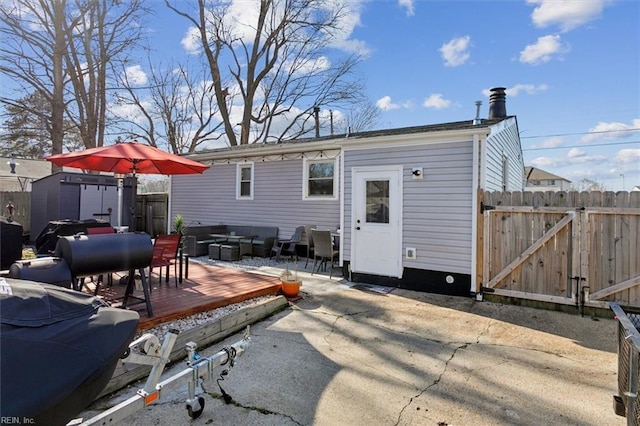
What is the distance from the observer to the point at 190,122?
21.0 metres

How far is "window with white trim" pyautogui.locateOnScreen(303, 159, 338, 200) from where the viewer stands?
8727 millimetres

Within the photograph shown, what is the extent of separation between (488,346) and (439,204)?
269 centimetres

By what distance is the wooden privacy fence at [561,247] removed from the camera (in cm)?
480

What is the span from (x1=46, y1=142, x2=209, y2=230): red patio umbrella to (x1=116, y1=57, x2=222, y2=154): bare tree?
14.2 metres

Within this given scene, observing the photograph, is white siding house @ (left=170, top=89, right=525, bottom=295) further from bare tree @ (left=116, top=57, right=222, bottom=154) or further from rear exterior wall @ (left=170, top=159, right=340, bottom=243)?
bare tree @ (left=116, top=57, right=222, bottom=154)

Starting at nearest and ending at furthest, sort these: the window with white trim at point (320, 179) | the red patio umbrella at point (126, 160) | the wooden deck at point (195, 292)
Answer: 1. the wooden deck at point (195, 292)
2. the red patio umbrella at point (126, 160)
3. the window with white trim at point (320, 179)

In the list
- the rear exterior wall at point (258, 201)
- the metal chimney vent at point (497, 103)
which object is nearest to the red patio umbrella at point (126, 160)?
the rear exterior wall at point (258, 201)

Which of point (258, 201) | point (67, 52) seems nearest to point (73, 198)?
point (258, 201)

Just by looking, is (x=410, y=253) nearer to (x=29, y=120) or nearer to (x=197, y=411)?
(x=197, y=411)

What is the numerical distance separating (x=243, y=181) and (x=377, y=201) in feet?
16.9

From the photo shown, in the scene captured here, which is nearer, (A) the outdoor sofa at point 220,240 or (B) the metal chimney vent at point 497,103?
(B) the metal chimney vent at point 497,103

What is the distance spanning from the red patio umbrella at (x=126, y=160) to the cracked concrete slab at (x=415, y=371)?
2870 mm

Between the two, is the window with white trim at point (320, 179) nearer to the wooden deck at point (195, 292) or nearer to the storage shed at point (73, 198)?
the wooden deck at point (195, 292)

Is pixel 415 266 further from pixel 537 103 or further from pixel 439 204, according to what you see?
pixel 537 103
